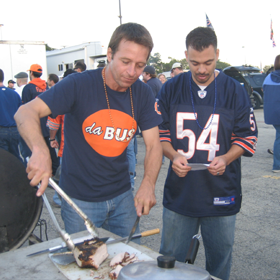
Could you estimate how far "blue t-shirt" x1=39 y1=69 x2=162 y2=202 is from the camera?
6.34 ft

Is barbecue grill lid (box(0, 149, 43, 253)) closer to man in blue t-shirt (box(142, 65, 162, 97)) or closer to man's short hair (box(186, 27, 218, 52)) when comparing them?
man's short hair (box(186, 27, 218, 52))

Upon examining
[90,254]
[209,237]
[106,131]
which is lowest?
[209,237]

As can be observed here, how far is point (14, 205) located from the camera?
2207 millimetres

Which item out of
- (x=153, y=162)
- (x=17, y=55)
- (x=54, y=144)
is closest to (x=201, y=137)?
(x=153, y=162)

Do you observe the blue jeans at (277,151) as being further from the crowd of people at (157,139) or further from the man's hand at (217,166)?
the man's hand at (217,166)

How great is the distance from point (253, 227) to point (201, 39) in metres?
2.72

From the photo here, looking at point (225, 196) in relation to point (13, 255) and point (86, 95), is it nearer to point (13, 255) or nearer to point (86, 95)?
point (86, 95)

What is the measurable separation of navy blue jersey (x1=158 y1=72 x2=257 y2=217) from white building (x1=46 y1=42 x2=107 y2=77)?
12.3m

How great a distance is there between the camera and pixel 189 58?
2164 millimetres

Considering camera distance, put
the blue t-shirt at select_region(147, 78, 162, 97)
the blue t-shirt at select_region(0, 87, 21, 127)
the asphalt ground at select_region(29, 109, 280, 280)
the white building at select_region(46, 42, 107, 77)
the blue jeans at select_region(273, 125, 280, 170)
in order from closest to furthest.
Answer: the asphalt ground at select_region(29, 109, 280, 280) → the blue t-shirt at select_region(0, 87, 21, 127) → the blue jeans at select_region(273, 125, 280, 170) → the blue t-shirt at select_region(147, 78, 162, 97) → the white building at select_region(46, 42, 107, 77)

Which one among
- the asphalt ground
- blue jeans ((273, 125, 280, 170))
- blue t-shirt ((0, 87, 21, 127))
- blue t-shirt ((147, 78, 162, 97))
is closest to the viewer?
the asphalt ground

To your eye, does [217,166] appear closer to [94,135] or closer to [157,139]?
[157,139]

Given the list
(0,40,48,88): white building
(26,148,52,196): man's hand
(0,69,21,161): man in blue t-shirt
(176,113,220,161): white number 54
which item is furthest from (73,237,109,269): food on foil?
(0,40,48,88): white building

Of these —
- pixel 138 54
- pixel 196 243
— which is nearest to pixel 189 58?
pixel 138 54
